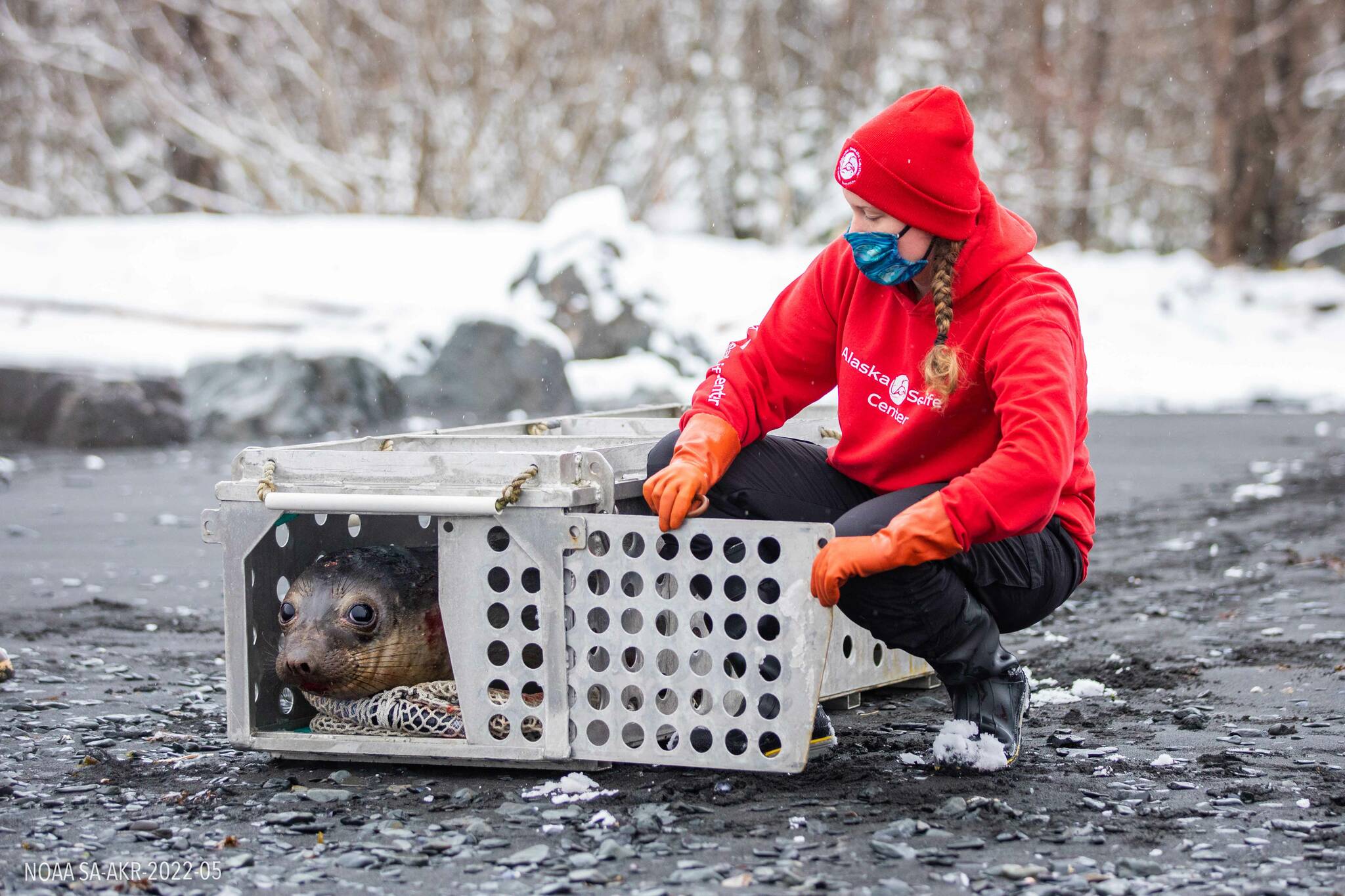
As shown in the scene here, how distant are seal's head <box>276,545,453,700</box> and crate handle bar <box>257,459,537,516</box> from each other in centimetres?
25

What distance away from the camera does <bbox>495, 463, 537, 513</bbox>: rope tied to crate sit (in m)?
2.89

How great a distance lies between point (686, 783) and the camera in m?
2.99

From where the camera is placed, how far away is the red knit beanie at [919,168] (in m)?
2.90

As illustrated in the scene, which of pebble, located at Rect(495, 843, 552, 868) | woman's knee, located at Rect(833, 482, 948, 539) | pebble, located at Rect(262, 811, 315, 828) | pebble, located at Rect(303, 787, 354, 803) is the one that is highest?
woman's knee, located at Rect(833, 482, 948, 539)

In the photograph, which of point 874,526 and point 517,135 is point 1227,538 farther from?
point 517,135

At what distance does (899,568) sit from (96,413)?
29.6 feet

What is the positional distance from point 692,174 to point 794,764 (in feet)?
64.9

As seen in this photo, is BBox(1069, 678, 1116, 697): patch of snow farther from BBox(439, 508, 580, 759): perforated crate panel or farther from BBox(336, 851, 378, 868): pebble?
BBox(336, 851, 378, 868): pebble

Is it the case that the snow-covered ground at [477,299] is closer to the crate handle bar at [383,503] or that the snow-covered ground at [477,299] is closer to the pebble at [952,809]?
the crate handle bar at [383,503]

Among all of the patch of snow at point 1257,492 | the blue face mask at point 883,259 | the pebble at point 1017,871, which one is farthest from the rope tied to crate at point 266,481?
the patch of snow at point 1257,492

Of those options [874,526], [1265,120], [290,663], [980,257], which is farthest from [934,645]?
[1265,120]

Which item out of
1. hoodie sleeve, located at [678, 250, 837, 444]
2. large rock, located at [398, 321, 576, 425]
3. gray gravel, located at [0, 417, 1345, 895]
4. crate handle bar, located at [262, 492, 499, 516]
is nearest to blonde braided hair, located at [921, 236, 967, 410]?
hoodie sleeve, located at [678, 250, 837, 444]

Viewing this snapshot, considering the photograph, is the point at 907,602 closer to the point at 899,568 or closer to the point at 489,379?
the point at 899,568

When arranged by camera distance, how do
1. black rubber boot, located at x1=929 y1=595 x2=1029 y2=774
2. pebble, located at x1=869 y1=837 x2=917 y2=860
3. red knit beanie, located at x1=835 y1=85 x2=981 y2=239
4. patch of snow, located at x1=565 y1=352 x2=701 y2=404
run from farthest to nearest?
patch of snow, located at x1=565 y1=352 x2=701 y2=404
black rubber boot, located at x1=929 y1=595 x2=1029 y2=774
red knit beanie, located at x1=835 y1=85 x2=981 y2=239
pebble, located at x1=869 y1=837 x2=917 y2=860
